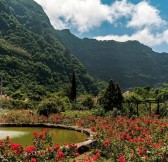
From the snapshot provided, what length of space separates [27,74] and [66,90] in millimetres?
48347

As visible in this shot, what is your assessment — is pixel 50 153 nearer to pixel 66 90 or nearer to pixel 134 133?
pixel 134 133

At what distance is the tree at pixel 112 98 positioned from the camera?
107 feet

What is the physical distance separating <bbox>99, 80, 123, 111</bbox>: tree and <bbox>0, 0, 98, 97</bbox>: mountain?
57763mm

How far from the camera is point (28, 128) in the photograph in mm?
23531

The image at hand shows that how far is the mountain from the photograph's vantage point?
10975 cm

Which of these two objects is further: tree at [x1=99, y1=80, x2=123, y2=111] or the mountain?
the mountain

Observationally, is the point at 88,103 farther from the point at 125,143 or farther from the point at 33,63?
the point at 33,63

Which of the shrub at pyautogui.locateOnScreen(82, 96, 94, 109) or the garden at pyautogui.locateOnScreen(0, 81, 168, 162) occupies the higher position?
the shrub at pyautogui.locateOnScreen(82, 96, 94, 109)

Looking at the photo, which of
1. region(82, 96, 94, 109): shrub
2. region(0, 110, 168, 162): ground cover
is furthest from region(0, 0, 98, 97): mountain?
region(0, 110, 168, 162): ground cover

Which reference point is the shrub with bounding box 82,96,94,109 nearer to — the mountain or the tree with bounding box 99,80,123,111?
the tree with bounding box 99,80,123,111

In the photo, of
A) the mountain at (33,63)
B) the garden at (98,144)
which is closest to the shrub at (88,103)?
the garden at (98,144)

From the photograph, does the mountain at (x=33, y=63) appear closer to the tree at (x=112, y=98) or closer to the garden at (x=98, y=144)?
the tree at (x=112, y=98)

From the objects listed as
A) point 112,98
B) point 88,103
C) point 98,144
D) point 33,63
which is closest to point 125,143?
point 98,144

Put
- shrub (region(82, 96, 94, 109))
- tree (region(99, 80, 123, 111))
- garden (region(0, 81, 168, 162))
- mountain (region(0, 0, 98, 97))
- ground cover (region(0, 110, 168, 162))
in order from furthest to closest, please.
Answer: mountain (region(0, 0, 98, 97)) < shrub (region(82, 96, 94, 109)) < tree (region(99, 80, 123, 111)) < ground cover (region(0, 110, 168, 162)) < garden (region(0, 81, 168, 162))
